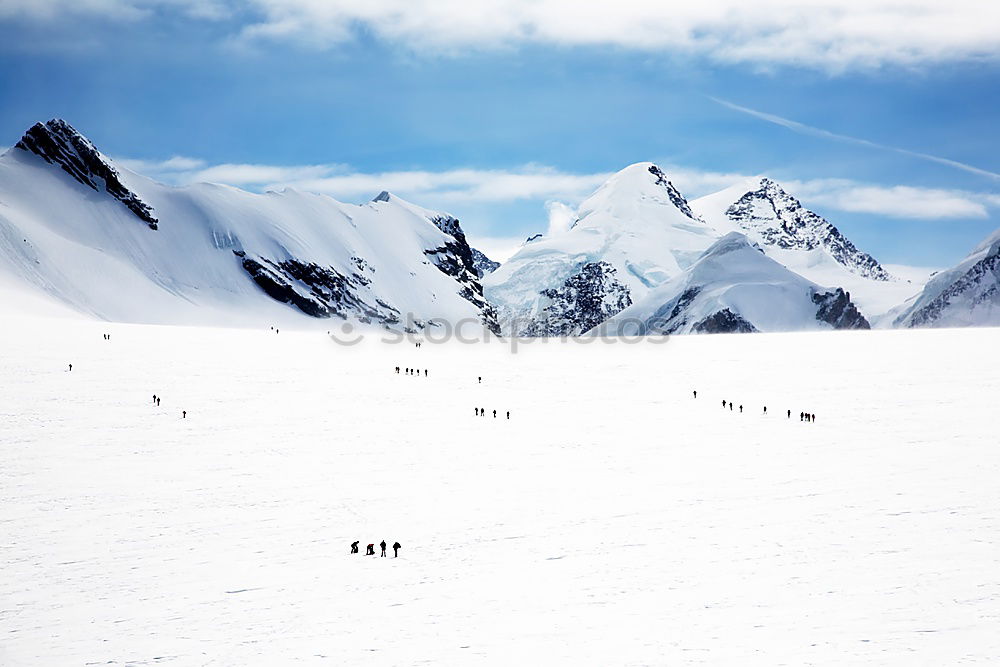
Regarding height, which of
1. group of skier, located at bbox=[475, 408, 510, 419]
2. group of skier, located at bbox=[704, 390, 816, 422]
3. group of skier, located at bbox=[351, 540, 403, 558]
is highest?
group of skier, located at bbox=[704, 390, 816, 422]

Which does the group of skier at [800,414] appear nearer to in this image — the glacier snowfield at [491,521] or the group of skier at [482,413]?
the glacier snowfield at [491,521]

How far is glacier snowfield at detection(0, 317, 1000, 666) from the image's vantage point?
19125mm

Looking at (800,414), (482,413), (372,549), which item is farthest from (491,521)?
(800,414)

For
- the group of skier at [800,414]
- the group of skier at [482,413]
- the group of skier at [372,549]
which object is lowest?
the group of skier at [372,549]

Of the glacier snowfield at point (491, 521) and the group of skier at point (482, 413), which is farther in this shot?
the group of skier at point (482, 413)

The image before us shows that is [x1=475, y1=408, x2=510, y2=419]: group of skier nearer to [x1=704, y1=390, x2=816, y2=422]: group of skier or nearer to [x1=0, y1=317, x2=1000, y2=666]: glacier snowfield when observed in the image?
[x1=0, y1=317, x2=1000, y2=666]: glacier snowfield

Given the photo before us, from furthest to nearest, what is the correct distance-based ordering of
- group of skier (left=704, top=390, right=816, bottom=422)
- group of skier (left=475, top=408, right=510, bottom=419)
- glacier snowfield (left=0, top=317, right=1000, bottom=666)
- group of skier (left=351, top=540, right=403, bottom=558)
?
group of skier (left=475, top=408, right=510, bottom=419), group of skier (left=704, top=390, right=816, bottom=422), group of skier (left=351, top=540, right=403, bottom=558), glacier snowfield (left=0, top=317, right=1000, bottom=666)

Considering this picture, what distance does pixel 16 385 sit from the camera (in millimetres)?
43250

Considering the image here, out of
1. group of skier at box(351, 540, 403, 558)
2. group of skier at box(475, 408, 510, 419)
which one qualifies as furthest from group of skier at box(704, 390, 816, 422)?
group of skier at box(351, 540, 403, 558)

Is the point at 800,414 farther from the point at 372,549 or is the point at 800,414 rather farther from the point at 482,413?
the point at 372,549

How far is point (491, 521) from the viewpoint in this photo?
26.5m

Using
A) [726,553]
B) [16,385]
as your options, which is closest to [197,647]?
[726,553]

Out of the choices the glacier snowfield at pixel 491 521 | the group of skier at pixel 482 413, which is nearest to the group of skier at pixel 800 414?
the glacier snowfield at pixel 491 521

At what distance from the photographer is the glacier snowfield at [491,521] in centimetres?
1912
